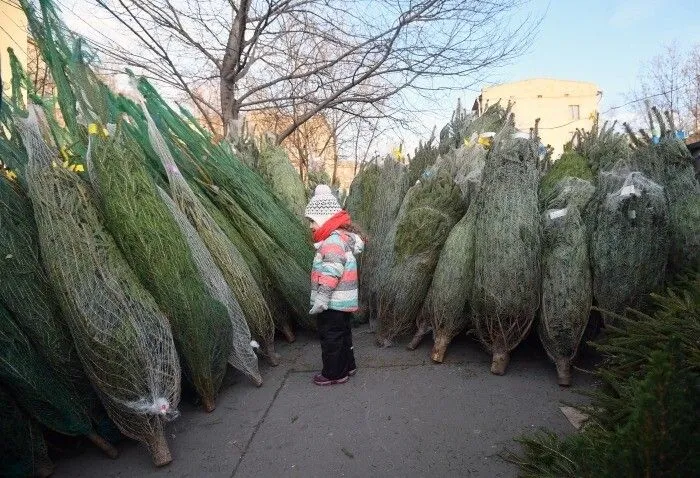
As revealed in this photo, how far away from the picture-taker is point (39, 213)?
2496mm

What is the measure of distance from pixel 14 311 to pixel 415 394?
254 cm

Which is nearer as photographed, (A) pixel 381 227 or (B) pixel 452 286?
(B) pixel 452 286

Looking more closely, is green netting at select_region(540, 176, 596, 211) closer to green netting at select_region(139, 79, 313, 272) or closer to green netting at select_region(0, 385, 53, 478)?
green netting at select_region(139, 79, 313, 272)

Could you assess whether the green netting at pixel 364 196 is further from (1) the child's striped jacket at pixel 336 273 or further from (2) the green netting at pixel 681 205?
(2) the green netting at pixel 681 205

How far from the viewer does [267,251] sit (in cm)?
402

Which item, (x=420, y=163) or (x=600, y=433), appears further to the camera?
(x=420, y=163)

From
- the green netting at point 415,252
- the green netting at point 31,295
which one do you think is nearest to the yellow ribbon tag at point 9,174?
the green netting at point 31,295

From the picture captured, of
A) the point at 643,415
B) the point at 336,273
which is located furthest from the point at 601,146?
the point at 643,415

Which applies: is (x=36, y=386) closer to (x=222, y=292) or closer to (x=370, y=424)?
(x=222, y=292)

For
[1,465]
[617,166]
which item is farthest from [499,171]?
[1,465]

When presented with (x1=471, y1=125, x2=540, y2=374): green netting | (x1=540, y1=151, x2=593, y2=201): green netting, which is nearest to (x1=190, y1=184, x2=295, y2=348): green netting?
(x1=471, y1=125, x2=540, y2=374): green netting

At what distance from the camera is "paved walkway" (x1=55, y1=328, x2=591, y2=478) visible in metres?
2.46

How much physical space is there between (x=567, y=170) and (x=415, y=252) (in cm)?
169

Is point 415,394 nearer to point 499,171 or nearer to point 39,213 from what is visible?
point 499,171
